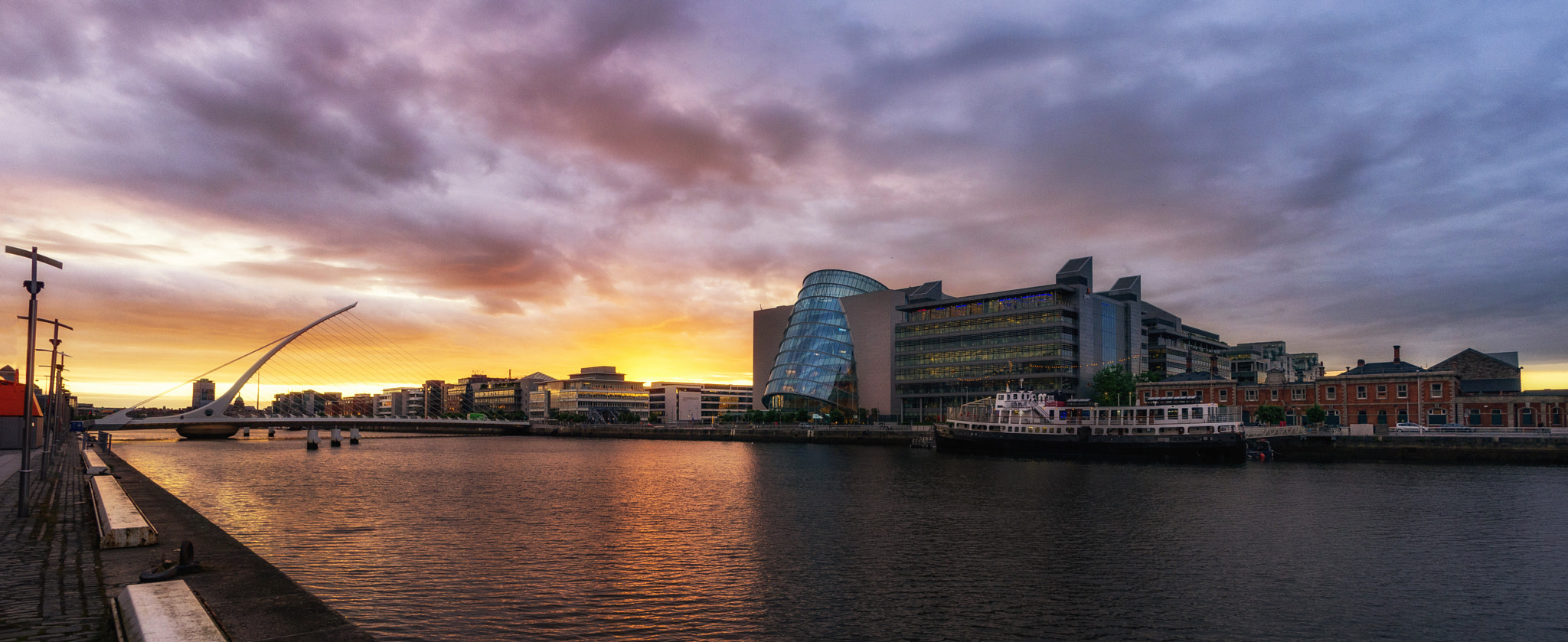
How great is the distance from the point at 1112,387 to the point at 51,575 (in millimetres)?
136014

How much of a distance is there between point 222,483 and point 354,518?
2909cm

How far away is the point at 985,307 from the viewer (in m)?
166

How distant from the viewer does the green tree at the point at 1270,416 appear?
353 ft

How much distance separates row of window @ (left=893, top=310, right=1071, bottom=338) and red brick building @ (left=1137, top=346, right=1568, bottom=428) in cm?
3246

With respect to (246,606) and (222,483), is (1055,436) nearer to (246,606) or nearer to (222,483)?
(222,483)

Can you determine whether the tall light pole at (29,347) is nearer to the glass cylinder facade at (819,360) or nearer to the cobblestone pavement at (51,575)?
the cobblestone pavement at (51,575)

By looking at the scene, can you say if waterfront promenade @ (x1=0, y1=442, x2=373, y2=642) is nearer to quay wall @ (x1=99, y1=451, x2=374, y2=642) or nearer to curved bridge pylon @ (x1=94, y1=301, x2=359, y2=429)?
quay wall @ (x1=99, y1=451, x2=374, y2=642)

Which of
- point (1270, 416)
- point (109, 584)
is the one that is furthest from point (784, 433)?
point (109, 584)

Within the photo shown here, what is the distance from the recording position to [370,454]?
372 feet

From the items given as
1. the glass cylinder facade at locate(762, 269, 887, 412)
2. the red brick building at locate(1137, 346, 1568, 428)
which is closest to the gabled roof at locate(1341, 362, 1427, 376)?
the red brick building at locate(1137, 346, 1568, 428)

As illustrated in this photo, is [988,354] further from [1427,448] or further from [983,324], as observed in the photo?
[1427,448]

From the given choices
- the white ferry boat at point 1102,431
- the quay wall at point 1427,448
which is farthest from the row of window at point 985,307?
the quay wall at point 1427,448

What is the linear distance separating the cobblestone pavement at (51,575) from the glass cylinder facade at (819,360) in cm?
15888

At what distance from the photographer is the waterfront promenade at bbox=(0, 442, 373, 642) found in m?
13.4
